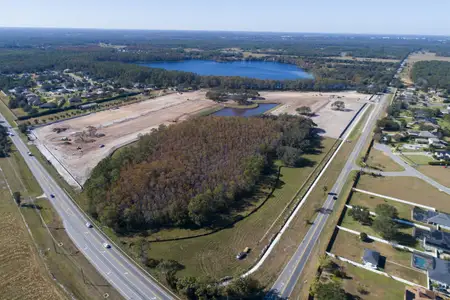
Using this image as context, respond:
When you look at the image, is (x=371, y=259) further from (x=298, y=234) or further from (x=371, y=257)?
(x=298, y=234)

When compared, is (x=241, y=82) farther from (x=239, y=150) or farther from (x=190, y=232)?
(x=190, y=232)

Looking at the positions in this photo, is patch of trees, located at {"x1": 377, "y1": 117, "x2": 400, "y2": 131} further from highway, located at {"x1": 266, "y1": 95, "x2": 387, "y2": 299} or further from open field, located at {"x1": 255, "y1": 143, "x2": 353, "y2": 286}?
open field, located at {"x1": 255, "y1": 143, "x2": 353, "y2": 286}

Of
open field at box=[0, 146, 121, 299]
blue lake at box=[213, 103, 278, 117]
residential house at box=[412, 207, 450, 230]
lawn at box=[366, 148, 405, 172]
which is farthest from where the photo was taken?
blue lake at box=[213, 103, 278, 117]

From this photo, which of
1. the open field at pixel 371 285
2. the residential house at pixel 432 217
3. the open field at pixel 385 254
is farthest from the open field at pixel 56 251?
the residential house at pixel 432 217

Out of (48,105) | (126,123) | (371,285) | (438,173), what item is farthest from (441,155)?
(48,105)

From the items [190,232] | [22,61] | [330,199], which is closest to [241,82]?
[330,199]

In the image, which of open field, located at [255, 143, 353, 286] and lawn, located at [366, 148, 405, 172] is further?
lawn, located at [366, 148, 405, 172]

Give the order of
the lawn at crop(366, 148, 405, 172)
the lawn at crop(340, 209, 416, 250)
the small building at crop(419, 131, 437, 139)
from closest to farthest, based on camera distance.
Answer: the lawn at crop(340, 209, 416, 250) < the lawn at crop(366, 148, 405, 172) < the small building at crop(419, 131, 437, 139)

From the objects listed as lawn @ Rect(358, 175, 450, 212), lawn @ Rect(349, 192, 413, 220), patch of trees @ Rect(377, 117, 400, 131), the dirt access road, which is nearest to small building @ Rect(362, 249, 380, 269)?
lawn @ Rect(349, 192, 413, 220)
